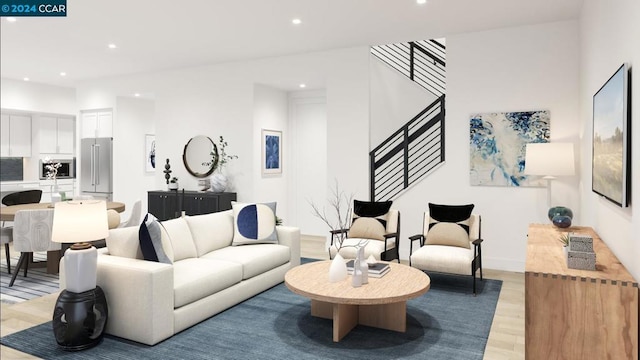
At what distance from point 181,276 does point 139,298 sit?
484 mm

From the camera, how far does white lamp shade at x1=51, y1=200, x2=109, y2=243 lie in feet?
10.0

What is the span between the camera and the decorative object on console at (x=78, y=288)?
9.90 ft

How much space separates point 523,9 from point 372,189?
2.88m

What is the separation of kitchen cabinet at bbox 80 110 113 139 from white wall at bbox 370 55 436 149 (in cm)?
526

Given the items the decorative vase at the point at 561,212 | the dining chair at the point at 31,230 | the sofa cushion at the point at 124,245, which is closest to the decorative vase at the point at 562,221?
the decorative vase at the point at 561,212

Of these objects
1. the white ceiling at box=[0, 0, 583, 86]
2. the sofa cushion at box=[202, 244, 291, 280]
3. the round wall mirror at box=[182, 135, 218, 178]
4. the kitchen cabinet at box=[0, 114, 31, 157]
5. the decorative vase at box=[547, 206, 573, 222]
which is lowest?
the sofa cushion at box=[202, 244, 291, 280]

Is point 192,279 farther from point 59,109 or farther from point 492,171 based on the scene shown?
point 59,109

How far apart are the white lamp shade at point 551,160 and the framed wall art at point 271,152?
4.18 metres

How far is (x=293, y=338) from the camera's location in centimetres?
329

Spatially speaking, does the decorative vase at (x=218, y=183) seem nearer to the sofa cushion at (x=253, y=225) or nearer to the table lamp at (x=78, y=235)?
the sofa cushion at (x=253, y=225)

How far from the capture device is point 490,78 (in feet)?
18.1

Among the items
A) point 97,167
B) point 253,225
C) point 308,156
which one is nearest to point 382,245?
point 253,225

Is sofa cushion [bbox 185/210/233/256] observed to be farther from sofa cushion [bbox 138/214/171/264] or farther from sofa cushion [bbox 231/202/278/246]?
sofa cushion [bbox 138/214/171/264]

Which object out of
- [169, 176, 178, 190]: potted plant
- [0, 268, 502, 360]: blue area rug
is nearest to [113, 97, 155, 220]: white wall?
[169, 176, 178, 190]: potted plant
